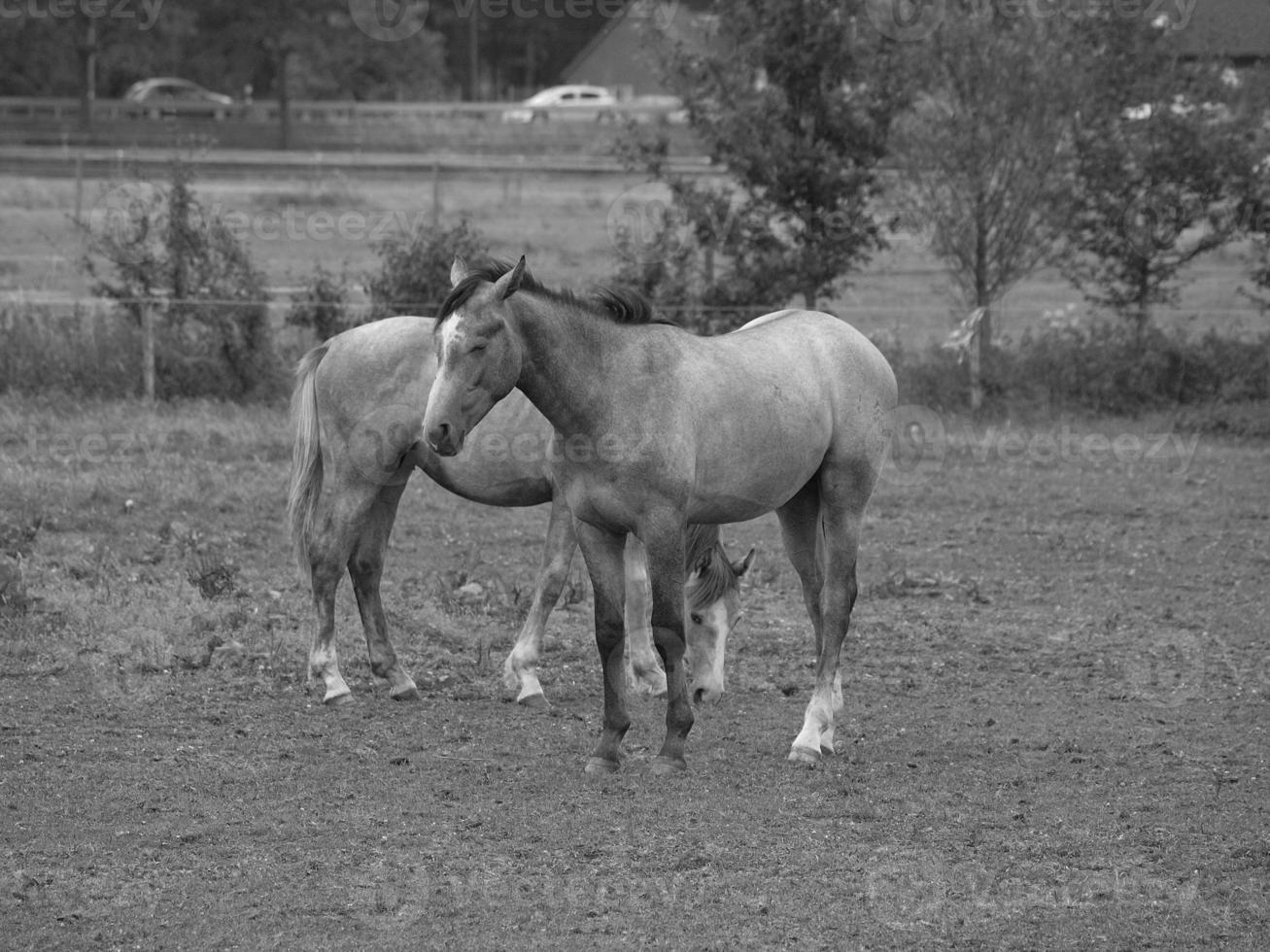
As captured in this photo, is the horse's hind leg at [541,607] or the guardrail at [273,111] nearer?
the horse's hind leg at [541,607]

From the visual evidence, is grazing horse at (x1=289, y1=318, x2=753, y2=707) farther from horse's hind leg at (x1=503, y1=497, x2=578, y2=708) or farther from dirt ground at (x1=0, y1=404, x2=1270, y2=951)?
dirt ground at (x1=0, y1=404, x2=1270, y2=951)

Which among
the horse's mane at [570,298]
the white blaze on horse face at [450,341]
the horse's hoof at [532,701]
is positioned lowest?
the horse's hoof at [532,701]

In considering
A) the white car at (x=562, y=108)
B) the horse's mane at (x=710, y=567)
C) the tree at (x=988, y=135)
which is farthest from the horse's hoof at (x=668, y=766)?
the white car at (x=562, y=108)

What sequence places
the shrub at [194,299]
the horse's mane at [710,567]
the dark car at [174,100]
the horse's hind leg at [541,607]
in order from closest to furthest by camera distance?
the horse's mane at [710,567], the horse's hind leg at [541,607], the shrub at [194,299], the dark car at [174,100]

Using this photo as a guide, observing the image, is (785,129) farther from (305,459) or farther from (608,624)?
(608,624)

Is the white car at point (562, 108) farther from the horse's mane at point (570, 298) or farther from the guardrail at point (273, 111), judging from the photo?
the horse's mane at point (570, 298)

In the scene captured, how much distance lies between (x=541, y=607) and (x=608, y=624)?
1.38 m

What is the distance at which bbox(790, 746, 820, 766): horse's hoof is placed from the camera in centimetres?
652

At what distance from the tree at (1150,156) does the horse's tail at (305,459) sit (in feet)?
33.8

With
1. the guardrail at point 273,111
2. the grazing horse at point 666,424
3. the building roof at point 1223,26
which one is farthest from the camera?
the guardrail at point 273,111

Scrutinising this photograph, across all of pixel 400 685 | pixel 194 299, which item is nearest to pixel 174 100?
pixel 194 299

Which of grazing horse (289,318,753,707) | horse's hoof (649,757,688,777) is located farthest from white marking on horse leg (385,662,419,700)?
horse's hoof (649,757,688,777)

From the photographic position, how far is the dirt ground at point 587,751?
4.88m

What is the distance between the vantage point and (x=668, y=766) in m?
6.34
